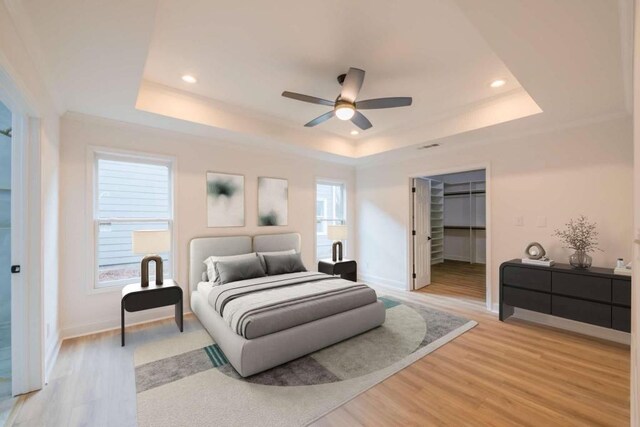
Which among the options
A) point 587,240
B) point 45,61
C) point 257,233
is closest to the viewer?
point 45,61

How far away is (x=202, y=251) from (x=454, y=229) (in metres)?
7.18

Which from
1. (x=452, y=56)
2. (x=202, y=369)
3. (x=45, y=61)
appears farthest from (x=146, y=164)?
(x=452, y=56)

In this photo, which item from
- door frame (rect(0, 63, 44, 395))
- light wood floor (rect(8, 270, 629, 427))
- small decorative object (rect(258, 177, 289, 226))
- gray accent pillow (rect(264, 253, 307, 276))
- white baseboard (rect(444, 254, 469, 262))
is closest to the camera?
light wood floor (rect(8, 270, 629, 427))

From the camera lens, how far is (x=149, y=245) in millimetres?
3135

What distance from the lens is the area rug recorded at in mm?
1945

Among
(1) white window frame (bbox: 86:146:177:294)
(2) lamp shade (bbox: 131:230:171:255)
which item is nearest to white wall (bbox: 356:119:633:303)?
(2) lamp shade (bbox: 131:230:171:255)

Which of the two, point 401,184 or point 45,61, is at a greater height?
point 45,61

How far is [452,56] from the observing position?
102 inches

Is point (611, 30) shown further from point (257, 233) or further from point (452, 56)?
point (257, 233)

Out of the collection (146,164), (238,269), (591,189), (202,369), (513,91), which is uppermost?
(513,91)

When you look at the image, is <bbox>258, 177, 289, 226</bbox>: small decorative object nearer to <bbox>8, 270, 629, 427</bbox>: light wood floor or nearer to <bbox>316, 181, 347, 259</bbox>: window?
<bbox>316, 181, 347, 259</bbox>: window

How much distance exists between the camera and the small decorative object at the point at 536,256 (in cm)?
336

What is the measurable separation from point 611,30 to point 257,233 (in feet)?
14.2

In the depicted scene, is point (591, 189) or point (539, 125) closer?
point (591, 189)
